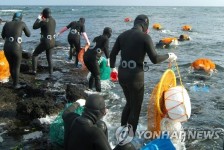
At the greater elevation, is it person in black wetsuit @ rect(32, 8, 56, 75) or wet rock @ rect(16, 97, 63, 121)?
person in black wetsuit @ rect(32, 8, 56, 75)

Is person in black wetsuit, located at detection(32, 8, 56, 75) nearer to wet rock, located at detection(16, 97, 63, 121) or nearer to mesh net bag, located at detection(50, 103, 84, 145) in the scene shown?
wet rock, located at detection(16, 97, 63, 121)

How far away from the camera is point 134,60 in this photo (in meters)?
5.96

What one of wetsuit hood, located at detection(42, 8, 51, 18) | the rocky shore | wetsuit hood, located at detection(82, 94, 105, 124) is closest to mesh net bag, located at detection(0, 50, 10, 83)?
the rocky shore

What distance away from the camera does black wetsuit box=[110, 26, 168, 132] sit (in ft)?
19.1

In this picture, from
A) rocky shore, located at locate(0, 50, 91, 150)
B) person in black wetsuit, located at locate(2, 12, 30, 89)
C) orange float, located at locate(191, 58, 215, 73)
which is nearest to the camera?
rocky shore, located at locate(0, 50, 91, 150)

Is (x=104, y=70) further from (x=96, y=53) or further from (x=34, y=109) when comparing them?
(x=34, y=109)

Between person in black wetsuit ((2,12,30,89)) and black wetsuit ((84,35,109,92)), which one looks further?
black wetsuit ((84,35,109,92))

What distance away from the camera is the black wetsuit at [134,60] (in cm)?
581

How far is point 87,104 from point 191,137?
403cm

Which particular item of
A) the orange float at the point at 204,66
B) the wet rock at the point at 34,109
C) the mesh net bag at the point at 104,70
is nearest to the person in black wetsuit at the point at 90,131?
the wet rock at the point at 34,109

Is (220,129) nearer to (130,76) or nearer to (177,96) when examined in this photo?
(177,96)

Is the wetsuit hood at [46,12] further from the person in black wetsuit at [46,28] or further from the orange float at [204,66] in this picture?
the orange float at [204,66]

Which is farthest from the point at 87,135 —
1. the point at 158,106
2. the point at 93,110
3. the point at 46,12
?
the point at 46,12

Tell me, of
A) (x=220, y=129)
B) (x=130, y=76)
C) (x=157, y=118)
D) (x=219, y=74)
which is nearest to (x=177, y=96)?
(x=157, y=118)
